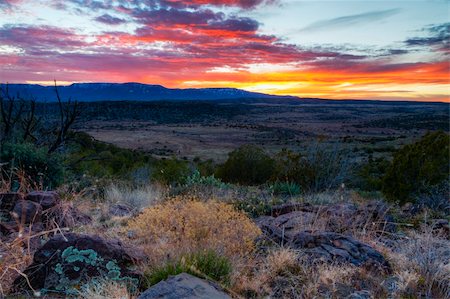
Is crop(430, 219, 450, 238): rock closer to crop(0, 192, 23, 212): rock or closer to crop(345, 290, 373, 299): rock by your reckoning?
crop(345, 290, 373, 299): rock

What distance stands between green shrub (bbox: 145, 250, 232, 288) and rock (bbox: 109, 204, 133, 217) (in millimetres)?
4045

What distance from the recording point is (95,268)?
4.09m

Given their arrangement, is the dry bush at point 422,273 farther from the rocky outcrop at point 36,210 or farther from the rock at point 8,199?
the rock at point 8,199

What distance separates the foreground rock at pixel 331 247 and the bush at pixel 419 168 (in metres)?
6.50

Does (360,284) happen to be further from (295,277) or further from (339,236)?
(339,236)

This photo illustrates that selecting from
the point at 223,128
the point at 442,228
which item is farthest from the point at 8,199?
the point at 223,128

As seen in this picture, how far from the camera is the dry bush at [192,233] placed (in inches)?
179

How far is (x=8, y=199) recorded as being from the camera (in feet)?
20.9

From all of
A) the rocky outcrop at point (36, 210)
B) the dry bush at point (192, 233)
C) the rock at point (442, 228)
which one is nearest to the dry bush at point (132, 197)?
the rocky outcrop at point (36, 210)

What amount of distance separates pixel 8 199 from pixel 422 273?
5821 mm

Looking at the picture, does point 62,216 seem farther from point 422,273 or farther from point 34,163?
point 422,273

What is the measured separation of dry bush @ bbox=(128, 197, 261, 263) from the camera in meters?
4.54

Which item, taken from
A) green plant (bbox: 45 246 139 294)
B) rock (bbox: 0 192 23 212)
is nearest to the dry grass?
green plant (bbox: 45 246 139 294)

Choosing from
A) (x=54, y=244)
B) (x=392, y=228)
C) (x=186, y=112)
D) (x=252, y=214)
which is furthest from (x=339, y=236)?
(x=186, y=112)
